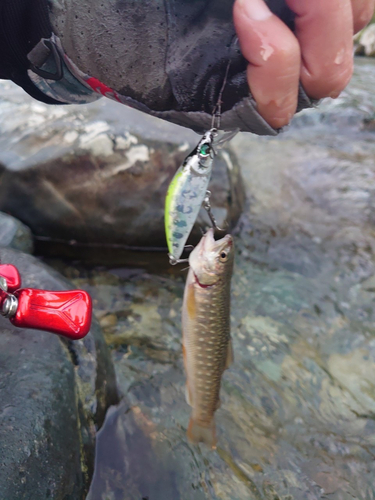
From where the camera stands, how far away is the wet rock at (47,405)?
1934 millimetres

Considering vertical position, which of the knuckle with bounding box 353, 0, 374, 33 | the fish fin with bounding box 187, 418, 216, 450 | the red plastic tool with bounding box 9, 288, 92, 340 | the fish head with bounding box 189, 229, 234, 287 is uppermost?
the knuckle with bounding box 353, 0, 374, 33

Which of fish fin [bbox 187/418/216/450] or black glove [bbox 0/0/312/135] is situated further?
fish fin [bbox 187/418/216/450]

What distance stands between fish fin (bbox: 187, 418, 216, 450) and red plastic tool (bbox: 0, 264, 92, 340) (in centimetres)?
126

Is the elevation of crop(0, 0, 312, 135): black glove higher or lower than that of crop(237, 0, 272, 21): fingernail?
lower

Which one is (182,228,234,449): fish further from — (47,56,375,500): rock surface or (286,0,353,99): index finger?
(286,0,353,99): index finger

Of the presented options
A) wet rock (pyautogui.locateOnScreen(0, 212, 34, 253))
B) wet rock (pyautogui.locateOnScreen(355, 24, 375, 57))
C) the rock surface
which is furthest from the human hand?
wet rock (pyautogui.locateOnScreen(355, 24, 375, 57))

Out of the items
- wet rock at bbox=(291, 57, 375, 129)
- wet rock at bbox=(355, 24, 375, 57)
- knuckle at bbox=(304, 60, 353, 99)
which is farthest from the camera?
wet rock at bbox=(355, 24, 375, 57)

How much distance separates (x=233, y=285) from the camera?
14.3 feet

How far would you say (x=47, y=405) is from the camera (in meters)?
2.14

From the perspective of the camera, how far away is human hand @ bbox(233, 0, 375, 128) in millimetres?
1354

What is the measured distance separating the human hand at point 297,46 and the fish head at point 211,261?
93cm

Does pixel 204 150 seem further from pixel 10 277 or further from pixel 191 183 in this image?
pixel 10 277

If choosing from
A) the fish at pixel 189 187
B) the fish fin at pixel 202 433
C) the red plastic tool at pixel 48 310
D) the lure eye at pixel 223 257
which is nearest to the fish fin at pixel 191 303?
the lure eye at pixel 223 257

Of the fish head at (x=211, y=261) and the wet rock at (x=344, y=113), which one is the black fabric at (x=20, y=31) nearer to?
the fish head at (x=211, y=261)
